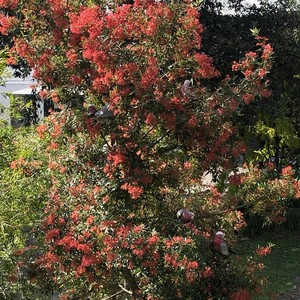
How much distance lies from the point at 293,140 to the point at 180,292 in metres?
6.13

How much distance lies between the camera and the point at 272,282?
273 inches

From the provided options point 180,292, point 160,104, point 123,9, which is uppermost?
point 123,9

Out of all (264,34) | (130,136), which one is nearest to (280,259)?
(264,34)

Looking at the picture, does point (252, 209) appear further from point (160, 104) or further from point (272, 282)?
point (272, 282)

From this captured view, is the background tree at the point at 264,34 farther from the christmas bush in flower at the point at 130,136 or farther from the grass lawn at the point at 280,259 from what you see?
the christmas bush in flower at the point at 130,136

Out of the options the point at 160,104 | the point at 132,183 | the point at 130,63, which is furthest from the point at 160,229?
the point at 130,63

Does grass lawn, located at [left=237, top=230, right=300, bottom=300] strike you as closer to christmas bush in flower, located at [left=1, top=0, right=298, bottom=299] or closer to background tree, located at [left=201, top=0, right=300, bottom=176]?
background tree, located at [left=201, top=0, right=300, bottom=176]

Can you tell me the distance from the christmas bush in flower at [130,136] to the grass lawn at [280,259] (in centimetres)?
282

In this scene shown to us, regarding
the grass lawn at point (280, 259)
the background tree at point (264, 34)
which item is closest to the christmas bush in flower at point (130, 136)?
the grass lawn at point (280, 259)

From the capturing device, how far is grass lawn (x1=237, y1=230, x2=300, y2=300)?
22.5ft

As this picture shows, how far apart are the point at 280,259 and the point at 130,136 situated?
197 inches

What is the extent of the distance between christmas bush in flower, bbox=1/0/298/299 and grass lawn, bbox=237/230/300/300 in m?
2.82

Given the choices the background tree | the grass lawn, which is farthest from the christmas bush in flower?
the background tree

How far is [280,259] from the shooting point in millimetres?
7965
